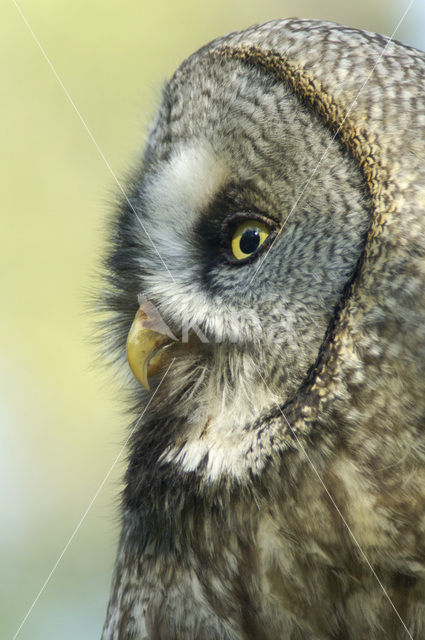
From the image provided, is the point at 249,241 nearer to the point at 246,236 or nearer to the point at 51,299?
the point at 246,236

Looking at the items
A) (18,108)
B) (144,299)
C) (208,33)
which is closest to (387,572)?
(144,299)

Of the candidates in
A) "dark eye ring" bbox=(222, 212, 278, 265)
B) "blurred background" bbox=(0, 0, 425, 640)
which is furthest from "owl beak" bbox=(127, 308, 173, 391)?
"blurred background" bbox=(0, 0, 425, 640)

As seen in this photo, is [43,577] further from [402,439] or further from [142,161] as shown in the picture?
[402,439]

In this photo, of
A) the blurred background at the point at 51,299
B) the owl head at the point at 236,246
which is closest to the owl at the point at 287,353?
the owl head at the point at 236,246

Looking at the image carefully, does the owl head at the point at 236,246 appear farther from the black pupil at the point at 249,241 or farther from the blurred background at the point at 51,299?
the blurred background at the point at 51,299

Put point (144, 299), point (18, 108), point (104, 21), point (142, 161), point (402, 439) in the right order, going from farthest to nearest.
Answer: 1. point (18, 108)
2. point (104, 21)
3. point (142, 161)
4. point (144, 299)
5. point (402, 439)

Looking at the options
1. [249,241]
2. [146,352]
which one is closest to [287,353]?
[249,241]

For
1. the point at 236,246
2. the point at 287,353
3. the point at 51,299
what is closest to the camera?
the point at 287,353
